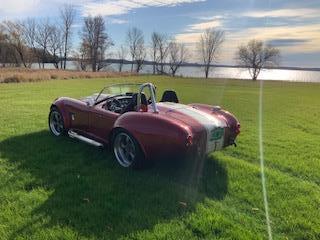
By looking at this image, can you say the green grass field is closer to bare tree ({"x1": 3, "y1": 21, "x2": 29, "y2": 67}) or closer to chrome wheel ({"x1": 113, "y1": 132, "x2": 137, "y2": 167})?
chrome wheel ({"x1": 113, "y1": 132, "x2": 137, "y2": 167})

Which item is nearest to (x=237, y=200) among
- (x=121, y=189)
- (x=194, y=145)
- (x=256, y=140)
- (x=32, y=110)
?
(x=194, y=145)

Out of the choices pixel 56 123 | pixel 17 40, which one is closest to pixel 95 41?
pixel 17 40

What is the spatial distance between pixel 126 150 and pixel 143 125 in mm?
716

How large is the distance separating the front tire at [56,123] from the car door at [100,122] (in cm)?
116

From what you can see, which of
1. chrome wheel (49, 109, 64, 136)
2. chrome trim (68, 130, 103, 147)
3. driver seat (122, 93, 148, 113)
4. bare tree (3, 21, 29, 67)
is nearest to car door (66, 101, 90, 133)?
chrome trim (68, 130, 103, 147)

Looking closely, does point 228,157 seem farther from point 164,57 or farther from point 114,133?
point 164,57

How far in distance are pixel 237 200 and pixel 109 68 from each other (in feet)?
261

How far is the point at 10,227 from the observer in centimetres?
392

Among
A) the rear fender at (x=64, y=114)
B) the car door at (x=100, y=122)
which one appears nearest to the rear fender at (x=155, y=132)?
the car door at (x=100, y=122)

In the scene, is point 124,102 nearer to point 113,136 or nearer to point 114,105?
point 114,105

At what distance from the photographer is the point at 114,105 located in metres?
6.81

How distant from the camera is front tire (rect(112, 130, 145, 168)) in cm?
546

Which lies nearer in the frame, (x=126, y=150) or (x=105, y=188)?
(x=105, y=188)

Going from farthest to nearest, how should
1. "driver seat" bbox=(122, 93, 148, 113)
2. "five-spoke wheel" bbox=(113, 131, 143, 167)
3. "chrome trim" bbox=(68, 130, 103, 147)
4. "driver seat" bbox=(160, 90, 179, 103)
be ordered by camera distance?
"driver seat" bbox=(160, 90, 179, 103) < "chrome trim" bbox=(68, 130, 103, 147) < "driver seat" bbox=(122, 93, 148, 113) < "five-spoke wheel" bbox=(113, 131, 143, 167)
